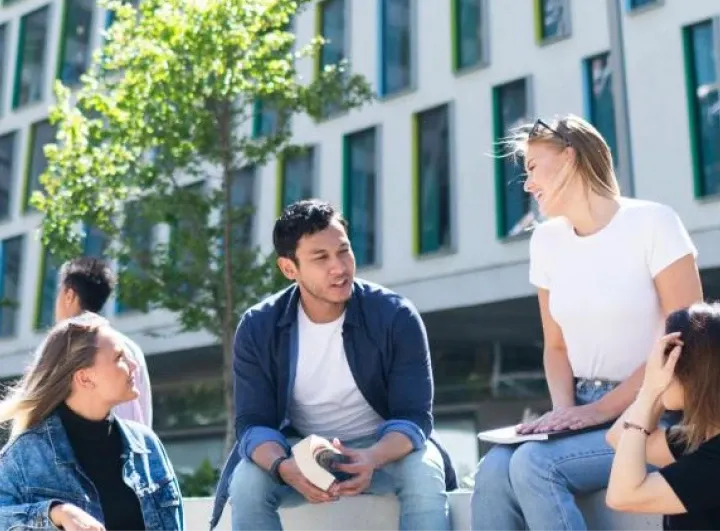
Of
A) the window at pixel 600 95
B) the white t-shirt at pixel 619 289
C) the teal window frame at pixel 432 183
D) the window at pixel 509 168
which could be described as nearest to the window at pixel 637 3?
the window at pixel 600 95

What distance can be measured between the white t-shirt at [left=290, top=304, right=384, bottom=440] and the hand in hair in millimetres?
1369

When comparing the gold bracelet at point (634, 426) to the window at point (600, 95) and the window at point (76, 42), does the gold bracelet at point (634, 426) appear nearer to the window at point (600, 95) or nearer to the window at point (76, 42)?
the window at point (600, 95)

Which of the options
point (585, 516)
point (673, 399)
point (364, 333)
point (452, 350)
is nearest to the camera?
point (673, 399)

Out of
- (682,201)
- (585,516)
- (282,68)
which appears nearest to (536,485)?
(585,516)

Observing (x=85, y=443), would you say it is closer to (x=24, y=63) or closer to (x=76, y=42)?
(x=76, y=42)

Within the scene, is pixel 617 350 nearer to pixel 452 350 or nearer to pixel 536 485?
pixel 536 485

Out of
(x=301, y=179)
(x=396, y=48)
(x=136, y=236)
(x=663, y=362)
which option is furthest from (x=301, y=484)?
(x=301, y=179)

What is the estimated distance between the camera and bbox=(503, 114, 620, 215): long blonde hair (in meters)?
4.16

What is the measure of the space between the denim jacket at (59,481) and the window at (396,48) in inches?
611

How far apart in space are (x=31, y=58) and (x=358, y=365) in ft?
72.6

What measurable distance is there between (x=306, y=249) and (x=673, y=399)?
5.52ft

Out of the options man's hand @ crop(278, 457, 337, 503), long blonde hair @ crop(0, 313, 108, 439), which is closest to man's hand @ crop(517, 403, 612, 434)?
man's hand @ crop(278, 457, 337, 503)

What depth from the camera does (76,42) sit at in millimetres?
23938

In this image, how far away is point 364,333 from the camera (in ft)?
14.8
